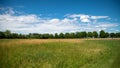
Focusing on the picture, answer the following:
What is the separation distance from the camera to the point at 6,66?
23.1 feet

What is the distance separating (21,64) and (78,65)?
2376 millimetres

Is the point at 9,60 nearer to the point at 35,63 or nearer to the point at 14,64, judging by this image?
the point at 14,64

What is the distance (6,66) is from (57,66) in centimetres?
203

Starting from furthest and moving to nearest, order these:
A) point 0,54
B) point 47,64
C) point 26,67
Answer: point 0,54, point 47,64, point 26,67

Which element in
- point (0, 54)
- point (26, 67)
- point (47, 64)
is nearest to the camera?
point (26, 67)

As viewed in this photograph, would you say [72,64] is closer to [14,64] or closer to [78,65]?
[78,65]

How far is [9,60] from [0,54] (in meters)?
1.10

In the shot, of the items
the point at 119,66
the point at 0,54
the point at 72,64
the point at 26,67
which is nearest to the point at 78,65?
the point at 72,64

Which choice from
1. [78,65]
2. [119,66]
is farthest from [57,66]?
[119,66]

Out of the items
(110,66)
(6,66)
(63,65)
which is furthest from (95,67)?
(6,66)

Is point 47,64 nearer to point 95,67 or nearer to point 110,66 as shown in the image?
point 95,67

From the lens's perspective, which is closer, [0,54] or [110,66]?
[110,66]

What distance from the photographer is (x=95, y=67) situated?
728 cm

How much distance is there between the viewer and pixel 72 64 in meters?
7.62
